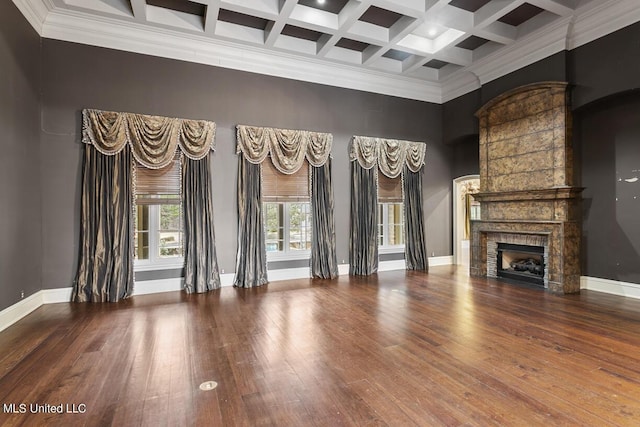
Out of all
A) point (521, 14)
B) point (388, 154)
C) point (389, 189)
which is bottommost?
point (389, 189)

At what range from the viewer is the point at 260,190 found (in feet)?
18.9

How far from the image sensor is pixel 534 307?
169 inches

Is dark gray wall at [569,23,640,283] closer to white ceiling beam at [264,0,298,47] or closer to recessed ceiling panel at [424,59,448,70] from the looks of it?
recessed ceiling panel at [424,59,448,70]

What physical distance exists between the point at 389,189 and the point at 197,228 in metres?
4.06

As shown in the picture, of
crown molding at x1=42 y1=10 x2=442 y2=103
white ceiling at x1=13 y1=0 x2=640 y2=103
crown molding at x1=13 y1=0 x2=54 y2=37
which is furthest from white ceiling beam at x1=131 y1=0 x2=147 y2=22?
crown molding at x1=13 y1=0 x2=54 y2=37

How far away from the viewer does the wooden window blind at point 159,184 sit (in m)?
5.09

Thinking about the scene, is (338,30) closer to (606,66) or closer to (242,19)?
(242,19)

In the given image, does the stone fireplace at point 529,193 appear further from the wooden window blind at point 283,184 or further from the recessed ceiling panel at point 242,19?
the recessed ceiling panel at point 242,19

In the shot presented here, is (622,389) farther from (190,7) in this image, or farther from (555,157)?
(190,7)

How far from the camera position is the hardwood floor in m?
2.06

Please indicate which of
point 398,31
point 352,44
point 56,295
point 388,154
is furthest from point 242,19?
point 56,295

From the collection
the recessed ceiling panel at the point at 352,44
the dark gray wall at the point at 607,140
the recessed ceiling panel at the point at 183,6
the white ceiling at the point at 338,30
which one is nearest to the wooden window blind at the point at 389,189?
the white ceiling at the point at 338,30

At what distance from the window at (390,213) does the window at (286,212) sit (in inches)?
69.2

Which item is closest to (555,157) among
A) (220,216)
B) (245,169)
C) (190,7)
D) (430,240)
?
(430,240)
